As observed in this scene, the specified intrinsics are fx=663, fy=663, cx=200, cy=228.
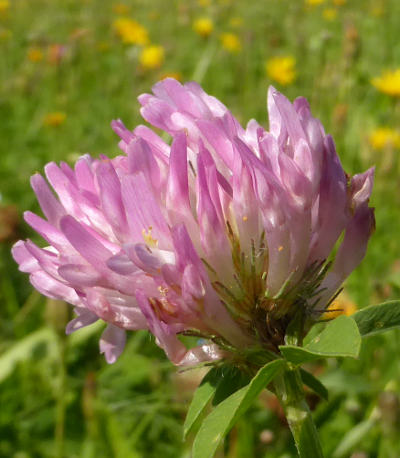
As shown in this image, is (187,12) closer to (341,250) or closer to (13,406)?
(13,406)

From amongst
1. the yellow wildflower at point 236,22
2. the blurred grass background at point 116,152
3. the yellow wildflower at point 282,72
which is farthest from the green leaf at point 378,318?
the yellow wildflower at point 236,22

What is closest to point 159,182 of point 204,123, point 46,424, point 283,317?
point 204,123

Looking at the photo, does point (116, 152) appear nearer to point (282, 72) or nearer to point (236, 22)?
point (282, 72)

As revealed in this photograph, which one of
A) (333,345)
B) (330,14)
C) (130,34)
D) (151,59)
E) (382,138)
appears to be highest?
(333,345)

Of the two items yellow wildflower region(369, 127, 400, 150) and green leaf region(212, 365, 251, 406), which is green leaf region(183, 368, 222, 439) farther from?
yellow wildflower region(369, 127, 400, 150)

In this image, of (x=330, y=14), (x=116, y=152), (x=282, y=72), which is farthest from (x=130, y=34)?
(x=116, y=152)

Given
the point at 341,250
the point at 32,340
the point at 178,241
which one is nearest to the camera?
the point at 178,241

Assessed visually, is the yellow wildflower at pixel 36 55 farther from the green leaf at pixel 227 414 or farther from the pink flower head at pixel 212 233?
the green leaf at pixel 227 414
